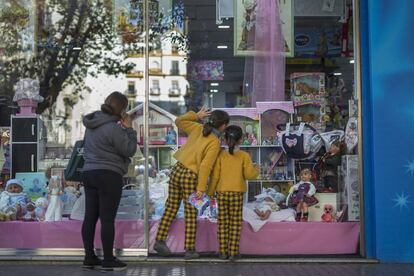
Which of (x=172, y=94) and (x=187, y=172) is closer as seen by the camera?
(x=187, y=172)

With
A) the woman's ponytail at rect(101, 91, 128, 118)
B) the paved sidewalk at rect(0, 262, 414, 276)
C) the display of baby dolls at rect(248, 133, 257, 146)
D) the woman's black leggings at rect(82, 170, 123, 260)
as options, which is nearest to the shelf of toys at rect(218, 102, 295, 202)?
the display of baby dolls at rect(248, 133, 257, 146)

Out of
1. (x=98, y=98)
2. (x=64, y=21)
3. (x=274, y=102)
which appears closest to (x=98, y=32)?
(x=64, y=21)

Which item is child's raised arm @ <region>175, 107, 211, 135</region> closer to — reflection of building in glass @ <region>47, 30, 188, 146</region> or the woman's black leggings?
reflection of building in glass @ <region>47, 30, 188, 146</region>

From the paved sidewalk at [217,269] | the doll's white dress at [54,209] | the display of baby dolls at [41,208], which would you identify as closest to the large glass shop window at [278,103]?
the paved sidewalk at [217,269]

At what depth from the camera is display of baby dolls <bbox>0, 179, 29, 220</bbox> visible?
22.5ft

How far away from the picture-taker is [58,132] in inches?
300

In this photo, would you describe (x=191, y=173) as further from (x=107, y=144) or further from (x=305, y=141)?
(x=305, y=141)

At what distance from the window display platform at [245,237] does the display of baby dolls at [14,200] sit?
0.17 metres

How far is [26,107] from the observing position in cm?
752

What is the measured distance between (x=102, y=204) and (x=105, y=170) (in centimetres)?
31

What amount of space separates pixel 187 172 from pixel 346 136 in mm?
1843

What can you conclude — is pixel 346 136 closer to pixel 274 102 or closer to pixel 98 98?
pixel 274 102

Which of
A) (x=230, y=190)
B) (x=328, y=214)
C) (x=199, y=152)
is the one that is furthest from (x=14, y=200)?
(x=328, y=214)

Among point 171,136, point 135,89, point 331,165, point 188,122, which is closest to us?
point 188,122
